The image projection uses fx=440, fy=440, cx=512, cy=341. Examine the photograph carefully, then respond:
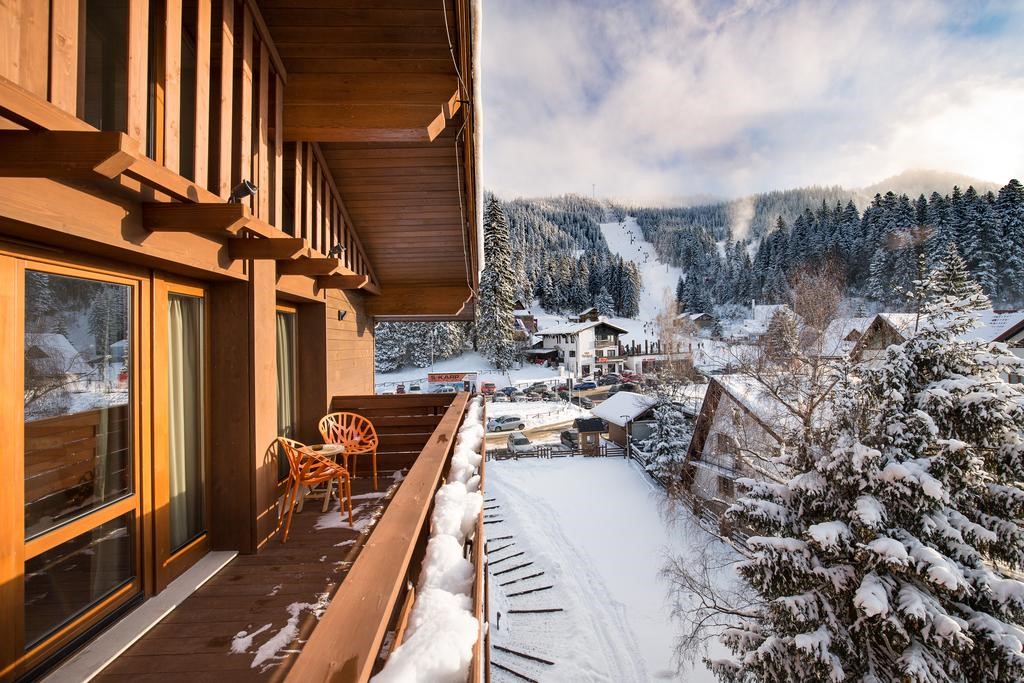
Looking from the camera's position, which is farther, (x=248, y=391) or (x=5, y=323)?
(x=248, y=391)

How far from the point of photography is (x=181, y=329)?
2998mm

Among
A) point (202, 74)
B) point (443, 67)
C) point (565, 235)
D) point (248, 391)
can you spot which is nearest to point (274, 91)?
point (202, 74)

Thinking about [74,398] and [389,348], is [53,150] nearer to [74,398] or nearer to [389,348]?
[74,398]

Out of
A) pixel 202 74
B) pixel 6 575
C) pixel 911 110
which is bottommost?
pixel 6 575

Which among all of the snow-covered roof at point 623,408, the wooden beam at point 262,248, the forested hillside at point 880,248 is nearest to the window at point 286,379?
the wooden beam at point 262,248

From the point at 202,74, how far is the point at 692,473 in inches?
641

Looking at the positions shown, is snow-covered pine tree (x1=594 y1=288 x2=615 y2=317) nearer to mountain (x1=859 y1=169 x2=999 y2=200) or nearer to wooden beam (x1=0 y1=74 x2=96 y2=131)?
mountain (x1=859 y1=169 x2=999 y2=200)

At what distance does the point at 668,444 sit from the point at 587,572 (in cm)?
735

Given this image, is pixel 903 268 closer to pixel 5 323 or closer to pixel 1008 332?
pixel 1008 332

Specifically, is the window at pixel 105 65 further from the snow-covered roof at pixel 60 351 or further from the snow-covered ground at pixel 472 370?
the snow-covered ground at pixel 472 370

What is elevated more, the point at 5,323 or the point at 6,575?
the point at 5,323

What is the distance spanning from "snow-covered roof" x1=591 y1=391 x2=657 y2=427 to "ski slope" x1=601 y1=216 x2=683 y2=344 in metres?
18.0

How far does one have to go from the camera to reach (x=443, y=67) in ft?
12.2

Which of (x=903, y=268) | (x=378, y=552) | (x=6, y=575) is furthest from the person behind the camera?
(x=903, y=268)
